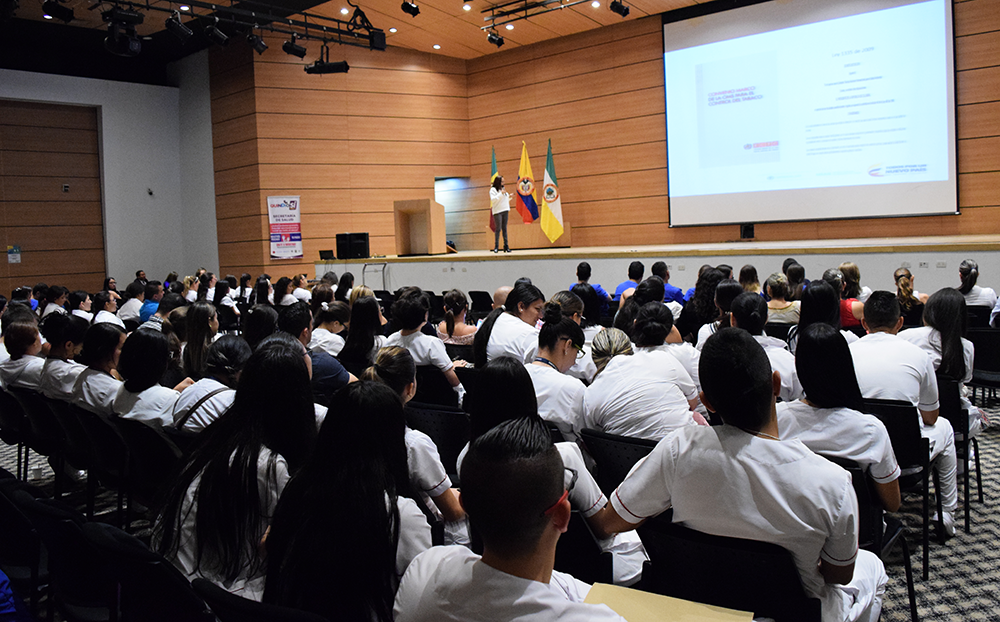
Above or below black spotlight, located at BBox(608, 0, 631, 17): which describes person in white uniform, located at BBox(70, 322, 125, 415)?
below

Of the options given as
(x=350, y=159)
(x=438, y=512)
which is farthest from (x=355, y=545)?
(x=350, y=159)

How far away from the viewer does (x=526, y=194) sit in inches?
572

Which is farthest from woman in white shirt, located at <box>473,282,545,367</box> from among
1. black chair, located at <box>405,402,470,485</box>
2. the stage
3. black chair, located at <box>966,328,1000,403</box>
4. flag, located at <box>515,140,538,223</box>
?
flag, located at <box>515,140,538,223</box>

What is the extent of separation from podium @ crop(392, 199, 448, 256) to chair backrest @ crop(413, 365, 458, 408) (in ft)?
29.6

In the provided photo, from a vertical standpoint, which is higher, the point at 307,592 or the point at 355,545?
the point at 355,545

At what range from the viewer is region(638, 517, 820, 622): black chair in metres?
1.72

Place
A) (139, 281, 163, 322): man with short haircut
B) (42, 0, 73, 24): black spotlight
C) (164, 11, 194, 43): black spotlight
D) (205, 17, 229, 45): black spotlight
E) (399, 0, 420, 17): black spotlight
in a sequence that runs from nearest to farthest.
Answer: (139, 281, 163, 322): man with short haircut
(42, 0, 73, 24): black spotlight
(164, 11, 194, 43): black spotlight
(205, 17, 229, 45): black spotlight
(399, 0, 420, 17): black spotlight

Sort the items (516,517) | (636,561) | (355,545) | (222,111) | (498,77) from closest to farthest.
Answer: (516,517) → (355,545) → (636,561) → (222,111) → (498,77)

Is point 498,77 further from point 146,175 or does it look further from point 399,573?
point 399,573

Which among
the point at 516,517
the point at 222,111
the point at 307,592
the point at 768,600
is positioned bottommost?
the point at 768,600

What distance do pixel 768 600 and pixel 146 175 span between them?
53.3ft

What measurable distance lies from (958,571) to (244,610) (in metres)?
3.07

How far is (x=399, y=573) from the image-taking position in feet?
5.65

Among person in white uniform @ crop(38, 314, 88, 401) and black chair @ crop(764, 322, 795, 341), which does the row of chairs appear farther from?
black chair @ crop(764, 322, 795, 341)
